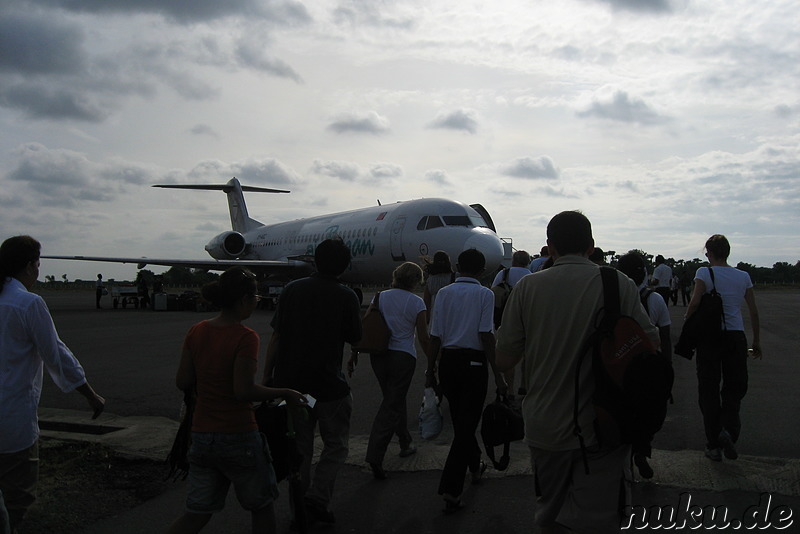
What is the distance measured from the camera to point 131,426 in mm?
6910

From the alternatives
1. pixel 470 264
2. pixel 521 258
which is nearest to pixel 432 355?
pixel 470 264

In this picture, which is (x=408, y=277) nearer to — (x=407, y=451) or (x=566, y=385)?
(x=407, y=451)

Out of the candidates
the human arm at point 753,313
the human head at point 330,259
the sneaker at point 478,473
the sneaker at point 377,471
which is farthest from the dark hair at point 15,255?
the human arm at point 753,313

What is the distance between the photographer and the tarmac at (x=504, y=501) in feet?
14.0

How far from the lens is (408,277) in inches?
226

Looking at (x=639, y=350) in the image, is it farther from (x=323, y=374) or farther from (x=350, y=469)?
(x=350, y=469)

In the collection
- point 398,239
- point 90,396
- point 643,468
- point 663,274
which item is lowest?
point 643,468

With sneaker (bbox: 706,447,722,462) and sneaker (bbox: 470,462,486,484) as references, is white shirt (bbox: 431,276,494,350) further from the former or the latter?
sneaker (bbox: 706,447,722,462)

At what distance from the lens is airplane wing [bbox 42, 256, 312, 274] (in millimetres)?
28109

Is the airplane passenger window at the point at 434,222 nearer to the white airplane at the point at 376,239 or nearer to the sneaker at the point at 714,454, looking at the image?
the white airplane at the point at 376,239

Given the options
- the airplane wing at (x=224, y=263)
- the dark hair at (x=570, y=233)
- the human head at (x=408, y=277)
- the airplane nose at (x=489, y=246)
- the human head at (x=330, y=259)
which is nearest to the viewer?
the dark hair at (x=570, y=233)

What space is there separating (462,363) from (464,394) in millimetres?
222

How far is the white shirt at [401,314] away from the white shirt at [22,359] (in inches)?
100

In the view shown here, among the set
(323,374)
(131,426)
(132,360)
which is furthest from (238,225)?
(323,374)
